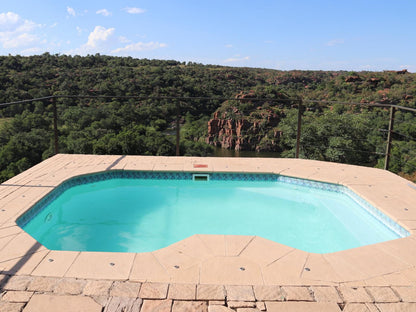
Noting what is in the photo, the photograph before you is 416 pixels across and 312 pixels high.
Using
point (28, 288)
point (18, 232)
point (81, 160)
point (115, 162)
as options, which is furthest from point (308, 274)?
point (81, 160)

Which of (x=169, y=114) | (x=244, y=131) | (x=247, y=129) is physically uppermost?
(x=169, y=114)

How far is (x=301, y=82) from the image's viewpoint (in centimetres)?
4166

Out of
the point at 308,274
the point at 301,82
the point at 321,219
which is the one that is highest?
the point at 301,82

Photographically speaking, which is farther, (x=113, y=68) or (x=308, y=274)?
(x=113, y=68)

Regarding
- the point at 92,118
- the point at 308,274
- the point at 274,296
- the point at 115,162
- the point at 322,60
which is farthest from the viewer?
the point at 322,60

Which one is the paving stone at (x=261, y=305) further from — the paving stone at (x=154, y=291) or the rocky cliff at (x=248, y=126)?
the rocky cliff at (x=248, y=126)

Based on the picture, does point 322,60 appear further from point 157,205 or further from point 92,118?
point 157,205

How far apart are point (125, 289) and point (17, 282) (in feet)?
2.20

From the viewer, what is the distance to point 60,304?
70.6 inches

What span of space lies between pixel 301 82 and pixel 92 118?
99.4 ft

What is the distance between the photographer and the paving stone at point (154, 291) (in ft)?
6.16

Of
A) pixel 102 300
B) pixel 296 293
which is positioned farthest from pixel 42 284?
pixel 296 293

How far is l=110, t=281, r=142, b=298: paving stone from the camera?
74.5 inches

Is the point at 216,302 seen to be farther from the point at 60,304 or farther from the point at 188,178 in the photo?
the point at 188,178
